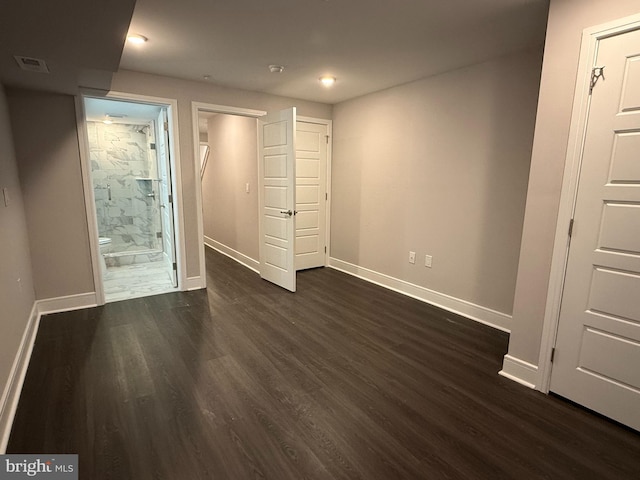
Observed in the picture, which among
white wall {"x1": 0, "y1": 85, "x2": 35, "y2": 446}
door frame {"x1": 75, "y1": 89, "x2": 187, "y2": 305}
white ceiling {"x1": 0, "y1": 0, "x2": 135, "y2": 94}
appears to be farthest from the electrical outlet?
white wall {"x1": 0, "y1": 85, "x2": 35, "y2": 446}

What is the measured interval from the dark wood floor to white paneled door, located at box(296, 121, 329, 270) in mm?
1927

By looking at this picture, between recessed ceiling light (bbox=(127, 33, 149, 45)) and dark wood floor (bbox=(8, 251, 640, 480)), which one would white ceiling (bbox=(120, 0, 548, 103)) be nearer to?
recessed ceiling light (bbox=(127, 33, 149, 45))

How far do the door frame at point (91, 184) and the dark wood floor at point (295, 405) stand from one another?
1.96ft

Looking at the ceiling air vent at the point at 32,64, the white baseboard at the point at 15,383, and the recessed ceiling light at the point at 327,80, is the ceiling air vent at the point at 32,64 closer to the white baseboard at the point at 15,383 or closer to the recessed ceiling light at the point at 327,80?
the white baseboard at the point at 15,383

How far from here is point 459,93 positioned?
10.7 feet

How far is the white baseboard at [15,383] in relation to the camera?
1.73m

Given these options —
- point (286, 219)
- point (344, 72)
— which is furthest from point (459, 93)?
point (286, 219)

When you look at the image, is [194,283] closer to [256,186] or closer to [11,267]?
[256,186]

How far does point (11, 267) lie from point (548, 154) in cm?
362

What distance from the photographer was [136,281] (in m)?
4.43

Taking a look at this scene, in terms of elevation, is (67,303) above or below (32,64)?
below

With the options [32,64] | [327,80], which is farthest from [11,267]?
[327,80]

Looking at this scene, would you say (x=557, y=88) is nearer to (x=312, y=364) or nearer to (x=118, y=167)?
(x=312, y=364)

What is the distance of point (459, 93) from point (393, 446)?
10.1ft
